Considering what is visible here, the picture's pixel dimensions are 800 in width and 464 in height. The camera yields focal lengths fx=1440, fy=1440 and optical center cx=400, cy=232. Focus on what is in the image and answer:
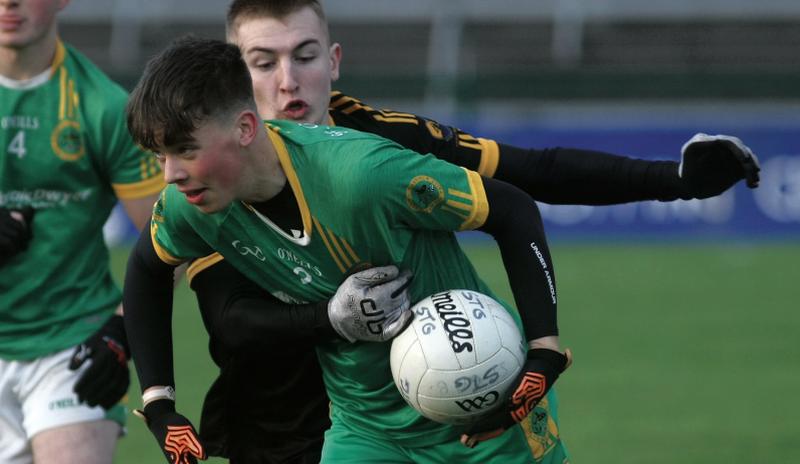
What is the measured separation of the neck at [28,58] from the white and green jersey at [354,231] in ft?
4.45

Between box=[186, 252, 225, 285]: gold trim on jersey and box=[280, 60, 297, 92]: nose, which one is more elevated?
box=[280, 60, 297, 92]: nose

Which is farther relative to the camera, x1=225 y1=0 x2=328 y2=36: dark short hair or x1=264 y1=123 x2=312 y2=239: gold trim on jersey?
x1=225 y1=0 x2=328 y2=36: dark short hair

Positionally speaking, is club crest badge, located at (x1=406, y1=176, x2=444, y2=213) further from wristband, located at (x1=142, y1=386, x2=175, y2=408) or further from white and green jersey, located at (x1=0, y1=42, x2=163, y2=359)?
white and green jersey, located at (x1=0, y1=42, x2=163, y2=359)

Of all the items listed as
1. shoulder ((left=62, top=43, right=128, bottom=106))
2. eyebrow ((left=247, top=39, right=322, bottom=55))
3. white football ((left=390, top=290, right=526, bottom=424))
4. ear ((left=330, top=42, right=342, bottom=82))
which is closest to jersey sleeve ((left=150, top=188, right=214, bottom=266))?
white football ((left=390, top=290, right=526, bottom=424))

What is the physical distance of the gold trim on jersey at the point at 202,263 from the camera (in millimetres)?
4984

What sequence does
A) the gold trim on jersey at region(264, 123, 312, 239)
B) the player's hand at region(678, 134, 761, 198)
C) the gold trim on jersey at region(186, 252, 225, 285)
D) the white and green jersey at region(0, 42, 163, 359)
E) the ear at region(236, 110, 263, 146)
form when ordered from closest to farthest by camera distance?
the ear at region(236, 110, 263, 146) < the gold trim on jersey at region(264, 123, 312, 239) < the player's hand at region(678, 134, 761, 198) < the gold trim on jersey at region(186, 252, 225, 285) < the white and green jersey at region(0, 42, 163, 359)

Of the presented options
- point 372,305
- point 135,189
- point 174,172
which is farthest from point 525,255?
point 135,189

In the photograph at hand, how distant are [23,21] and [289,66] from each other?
1.07 meters

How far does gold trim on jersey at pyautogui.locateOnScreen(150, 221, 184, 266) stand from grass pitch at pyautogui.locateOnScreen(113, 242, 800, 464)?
2.77 feet

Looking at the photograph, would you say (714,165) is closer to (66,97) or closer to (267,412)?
(267,412)

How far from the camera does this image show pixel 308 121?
202 inches

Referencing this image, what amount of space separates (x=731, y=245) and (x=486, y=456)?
13556mm

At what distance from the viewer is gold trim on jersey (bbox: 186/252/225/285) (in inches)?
196

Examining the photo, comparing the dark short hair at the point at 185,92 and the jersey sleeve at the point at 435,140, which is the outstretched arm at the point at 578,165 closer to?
the jersey sleeve at the point at 435,140
